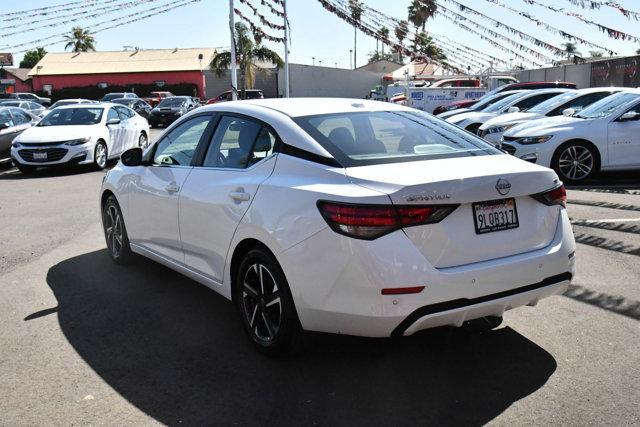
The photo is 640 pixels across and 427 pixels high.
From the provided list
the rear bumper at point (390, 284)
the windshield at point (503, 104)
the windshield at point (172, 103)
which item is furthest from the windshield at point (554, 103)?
the windshield at point (172, 103)

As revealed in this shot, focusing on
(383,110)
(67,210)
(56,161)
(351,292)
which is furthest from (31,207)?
(351,292)

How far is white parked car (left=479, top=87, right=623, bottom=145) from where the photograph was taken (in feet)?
42.7

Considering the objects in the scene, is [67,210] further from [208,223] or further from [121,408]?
[121,408]

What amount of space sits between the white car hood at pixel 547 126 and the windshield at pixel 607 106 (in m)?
0.25

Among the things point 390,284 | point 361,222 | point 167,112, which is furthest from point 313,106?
point 167,112

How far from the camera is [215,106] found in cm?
487

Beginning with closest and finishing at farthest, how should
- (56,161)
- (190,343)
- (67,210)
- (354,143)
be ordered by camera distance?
(354,143) < (190,343) < (67,210) < (56,161)

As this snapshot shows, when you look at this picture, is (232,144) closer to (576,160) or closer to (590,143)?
(576,160)

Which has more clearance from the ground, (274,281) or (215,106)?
(215,106)

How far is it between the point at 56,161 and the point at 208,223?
10.6 m

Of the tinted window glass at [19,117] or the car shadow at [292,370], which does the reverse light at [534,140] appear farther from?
the tinted window glass at [19,117]

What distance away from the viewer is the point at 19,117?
53.7 feet

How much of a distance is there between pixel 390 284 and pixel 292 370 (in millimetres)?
990

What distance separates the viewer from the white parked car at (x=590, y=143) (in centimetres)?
1043
